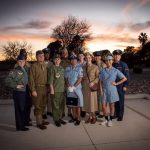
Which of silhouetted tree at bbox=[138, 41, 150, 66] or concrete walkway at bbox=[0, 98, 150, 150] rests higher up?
silhouetted tree at bbox=[138, 41, 150, 66]

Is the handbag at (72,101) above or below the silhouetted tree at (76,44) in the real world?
below

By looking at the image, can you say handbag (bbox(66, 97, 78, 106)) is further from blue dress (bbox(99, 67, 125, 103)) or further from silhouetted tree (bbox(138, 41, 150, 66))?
silhouetted tree (bbox(138, 41, 150, 66))

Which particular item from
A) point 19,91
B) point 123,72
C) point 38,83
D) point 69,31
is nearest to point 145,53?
point 69,31

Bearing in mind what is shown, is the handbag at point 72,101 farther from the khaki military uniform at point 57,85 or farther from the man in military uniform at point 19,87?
the man in military uniform at point 19,87

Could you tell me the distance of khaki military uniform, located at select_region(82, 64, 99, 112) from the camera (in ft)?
21.1

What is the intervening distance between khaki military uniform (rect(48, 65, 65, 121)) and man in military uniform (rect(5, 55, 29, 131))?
0.64 m

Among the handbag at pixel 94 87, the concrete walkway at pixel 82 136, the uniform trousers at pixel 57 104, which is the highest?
the handbag at pixel 94 87

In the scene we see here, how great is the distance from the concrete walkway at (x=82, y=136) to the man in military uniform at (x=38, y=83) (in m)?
0.53

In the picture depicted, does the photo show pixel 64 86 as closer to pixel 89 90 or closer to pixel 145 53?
pixel 89 90

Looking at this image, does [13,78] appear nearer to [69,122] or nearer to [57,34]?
[69,122]

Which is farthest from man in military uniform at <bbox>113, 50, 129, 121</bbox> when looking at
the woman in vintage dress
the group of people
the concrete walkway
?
the woman in vintage dress

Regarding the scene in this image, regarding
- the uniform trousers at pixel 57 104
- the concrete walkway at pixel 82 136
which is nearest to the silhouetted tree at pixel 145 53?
the concrete walkway at pixel 82 136

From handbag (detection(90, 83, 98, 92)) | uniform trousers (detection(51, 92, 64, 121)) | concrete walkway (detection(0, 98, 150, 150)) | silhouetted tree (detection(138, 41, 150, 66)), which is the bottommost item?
concrete walkway (detection(0, 98, 150, 150))

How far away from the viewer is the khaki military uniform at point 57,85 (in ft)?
20.5
